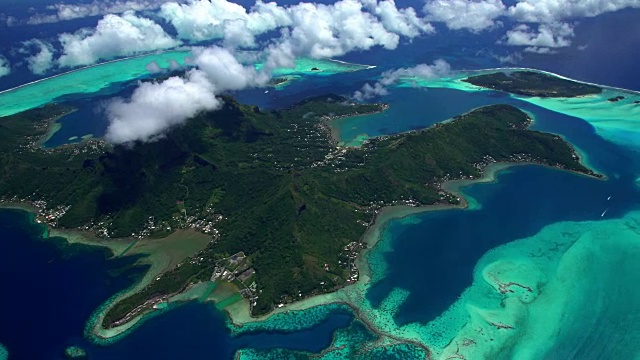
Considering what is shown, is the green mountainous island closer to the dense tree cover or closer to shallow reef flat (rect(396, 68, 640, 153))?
the dense tree cover

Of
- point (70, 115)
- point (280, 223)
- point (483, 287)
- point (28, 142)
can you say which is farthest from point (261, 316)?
point (70, 115)

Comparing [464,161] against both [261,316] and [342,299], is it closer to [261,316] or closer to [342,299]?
[342,299]

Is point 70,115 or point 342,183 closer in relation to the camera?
point 342,183

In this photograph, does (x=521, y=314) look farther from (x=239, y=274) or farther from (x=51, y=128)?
(x=51, y=128)

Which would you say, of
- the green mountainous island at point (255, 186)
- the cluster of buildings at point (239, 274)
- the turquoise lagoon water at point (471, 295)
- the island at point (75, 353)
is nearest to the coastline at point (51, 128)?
the green mountainous island at point (255, 186)

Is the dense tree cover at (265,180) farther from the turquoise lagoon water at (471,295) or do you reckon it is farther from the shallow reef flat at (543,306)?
the shallow reef flat at (543,306)

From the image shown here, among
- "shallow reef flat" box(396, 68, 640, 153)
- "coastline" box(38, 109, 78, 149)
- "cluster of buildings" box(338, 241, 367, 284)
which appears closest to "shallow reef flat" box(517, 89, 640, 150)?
"shallow reef flat" box(396, 68, 640, 153)

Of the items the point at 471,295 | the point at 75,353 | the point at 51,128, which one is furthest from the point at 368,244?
the point at 51,128
